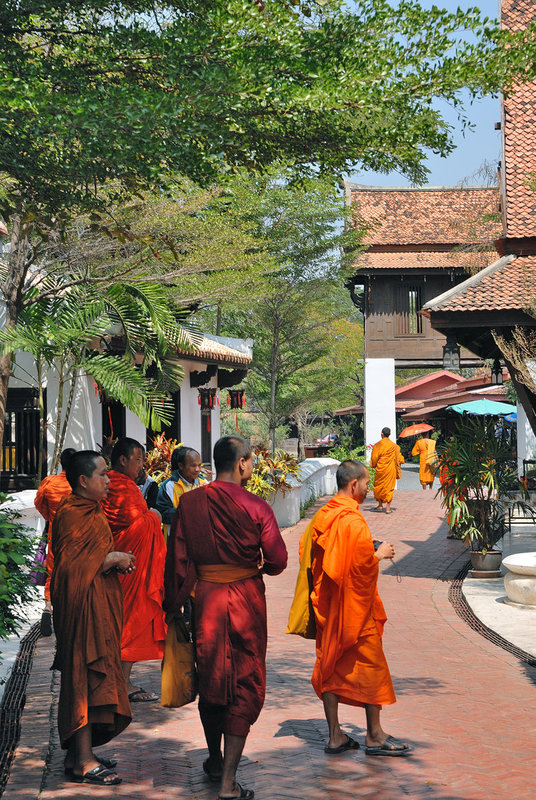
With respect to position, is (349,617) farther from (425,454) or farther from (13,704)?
(425,454)

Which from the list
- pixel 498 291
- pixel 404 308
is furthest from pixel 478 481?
pixel 404 308

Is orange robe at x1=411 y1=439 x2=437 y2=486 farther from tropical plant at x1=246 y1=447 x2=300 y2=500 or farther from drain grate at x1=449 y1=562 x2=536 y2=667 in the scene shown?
drain grate at x1=449 y1=562 x2=536 y2=667

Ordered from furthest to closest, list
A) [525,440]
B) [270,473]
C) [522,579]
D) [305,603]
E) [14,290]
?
[525,440] < [270,473] < [14,290] < [522,579] < [305,603]

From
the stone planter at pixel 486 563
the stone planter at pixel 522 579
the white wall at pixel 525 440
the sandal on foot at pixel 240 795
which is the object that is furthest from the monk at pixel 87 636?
the white wall at pixel 525 440

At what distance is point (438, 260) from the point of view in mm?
34375

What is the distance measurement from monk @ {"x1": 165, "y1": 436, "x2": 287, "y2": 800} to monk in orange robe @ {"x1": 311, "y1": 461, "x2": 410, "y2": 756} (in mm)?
688

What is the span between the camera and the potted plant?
13133 mm

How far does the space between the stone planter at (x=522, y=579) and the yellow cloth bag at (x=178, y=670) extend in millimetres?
6375

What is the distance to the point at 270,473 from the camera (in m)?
19.5

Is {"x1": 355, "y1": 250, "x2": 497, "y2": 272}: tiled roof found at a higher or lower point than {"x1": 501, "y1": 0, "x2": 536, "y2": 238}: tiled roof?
higher

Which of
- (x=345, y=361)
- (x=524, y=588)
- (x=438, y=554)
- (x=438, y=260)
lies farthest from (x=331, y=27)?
(x=438, y=260)

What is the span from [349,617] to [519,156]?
1091cm

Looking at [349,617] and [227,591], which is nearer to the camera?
[227,591]

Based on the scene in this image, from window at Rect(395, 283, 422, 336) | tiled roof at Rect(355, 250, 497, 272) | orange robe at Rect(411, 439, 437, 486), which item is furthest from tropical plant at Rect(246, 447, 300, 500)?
window at Rect(395, 283, 422, 336)
